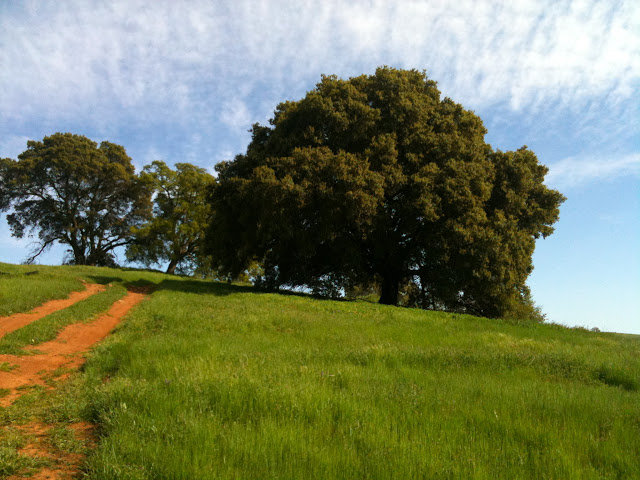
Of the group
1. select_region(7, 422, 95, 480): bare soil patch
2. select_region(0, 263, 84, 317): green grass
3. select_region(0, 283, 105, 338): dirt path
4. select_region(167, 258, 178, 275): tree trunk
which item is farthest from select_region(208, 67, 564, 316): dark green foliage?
select_region(167, 258, 178, 275): tree trunk

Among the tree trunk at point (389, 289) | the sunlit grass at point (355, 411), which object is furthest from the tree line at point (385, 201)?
the sunlit grass at point (355, 411)

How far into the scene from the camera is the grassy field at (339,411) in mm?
3836

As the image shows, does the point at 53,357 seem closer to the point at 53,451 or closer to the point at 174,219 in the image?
the point at 53,451

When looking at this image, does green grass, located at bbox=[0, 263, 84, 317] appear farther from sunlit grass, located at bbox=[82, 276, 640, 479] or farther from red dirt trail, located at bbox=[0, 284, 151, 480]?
sunlit grass, located at bbox=[82, 276, 640, 479]

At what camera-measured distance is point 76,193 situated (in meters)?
43.6

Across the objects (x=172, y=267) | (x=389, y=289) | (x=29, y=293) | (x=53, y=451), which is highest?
(x=172, y=267)

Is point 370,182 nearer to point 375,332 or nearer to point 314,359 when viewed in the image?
point 375,332

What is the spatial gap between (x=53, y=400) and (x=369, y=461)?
5.13 metres

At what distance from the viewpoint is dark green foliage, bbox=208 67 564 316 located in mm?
21531

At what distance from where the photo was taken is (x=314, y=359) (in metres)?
8.30

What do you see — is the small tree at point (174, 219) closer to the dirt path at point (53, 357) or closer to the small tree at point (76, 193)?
the small tree at point (76, 193)

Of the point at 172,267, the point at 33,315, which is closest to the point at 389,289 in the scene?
the point at 33,315

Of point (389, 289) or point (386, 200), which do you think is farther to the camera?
point (389, 289)

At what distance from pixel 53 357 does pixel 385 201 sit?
19.6 meters
